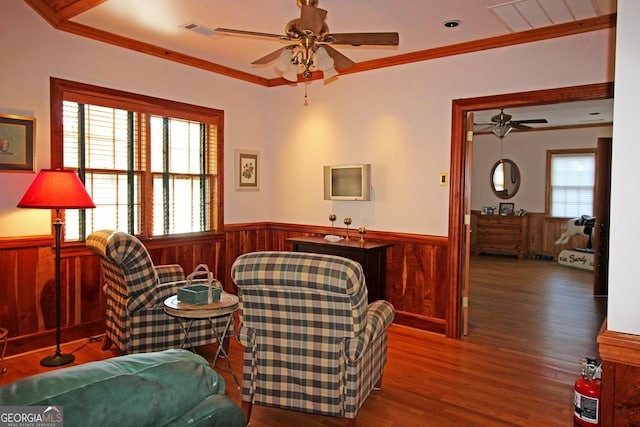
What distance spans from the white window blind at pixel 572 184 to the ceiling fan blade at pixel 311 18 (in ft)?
27.0

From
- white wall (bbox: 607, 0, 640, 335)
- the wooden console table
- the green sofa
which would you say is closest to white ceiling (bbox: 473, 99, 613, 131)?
the wooden console table

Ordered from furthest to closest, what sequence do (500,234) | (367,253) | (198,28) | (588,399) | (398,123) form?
(500,234) → (398,123) → (367,253) → (198,28) → (588,399)

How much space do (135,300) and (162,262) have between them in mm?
1395

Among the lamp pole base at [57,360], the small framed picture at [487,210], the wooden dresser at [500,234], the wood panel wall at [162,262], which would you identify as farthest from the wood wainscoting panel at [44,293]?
the small framed picture at [487,210]

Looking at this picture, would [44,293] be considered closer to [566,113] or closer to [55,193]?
[55,193]

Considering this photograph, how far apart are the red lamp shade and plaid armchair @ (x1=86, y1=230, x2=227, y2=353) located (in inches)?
11.7

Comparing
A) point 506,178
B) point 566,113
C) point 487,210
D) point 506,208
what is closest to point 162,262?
point 566,113

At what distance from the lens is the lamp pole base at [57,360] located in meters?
3.44

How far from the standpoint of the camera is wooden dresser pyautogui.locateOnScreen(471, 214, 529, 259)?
9.34 m

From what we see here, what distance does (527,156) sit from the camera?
9695mm

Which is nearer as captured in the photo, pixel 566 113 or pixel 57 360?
pixel 57 360

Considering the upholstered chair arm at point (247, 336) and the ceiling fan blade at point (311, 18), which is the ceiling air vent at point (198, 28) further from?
the upholstered chair arm at point (247, 336)

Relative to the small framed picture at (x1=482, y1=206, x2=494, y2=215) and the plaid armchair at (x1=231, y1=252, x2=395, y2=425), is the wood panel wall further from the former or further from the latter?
the small framed picture at (x1=482, y1=206, x2=494, y2=215)

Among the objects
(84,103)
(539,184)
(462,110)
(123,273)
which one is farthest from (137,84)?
(539,184)
